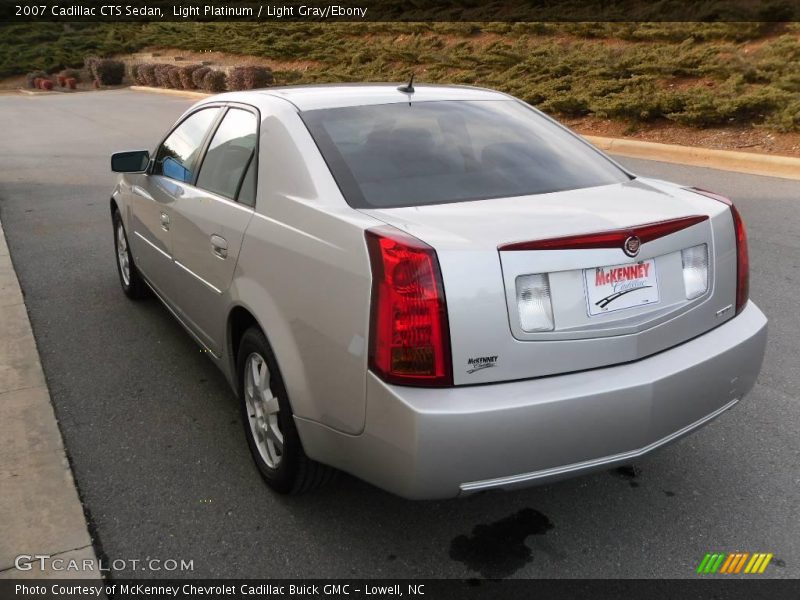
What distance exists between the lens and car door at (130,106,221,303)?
4.15 m

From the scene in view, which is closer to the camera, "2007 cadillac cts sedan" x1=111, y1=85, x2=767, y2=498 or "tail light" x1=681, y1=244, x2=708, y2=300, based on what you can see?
"2007 cadillac cts sedan" x1=111, y1=85, x2=767, y2=498

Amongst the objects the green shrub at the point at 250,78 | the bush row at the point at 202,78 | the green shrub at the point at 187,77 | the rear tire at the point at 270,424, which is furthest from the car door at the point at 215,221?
the green shrub at the point at 187,77

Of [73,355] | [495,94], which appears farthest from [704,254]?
[73,355]

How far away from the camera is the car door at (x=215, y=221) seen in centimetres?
337

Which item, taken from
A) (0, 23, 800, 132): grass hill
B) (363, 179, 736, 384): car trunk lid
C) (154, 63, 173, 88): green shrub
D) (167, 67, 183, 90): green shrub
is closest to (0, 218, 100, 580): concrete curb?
(363, 179, 736, 384): car trunk lid

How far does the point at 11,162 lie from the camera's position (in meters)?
13.7

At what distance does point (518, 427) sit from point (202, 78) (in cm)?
3174

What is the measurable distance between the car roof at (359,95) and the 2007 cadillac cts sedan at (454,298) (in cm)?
2

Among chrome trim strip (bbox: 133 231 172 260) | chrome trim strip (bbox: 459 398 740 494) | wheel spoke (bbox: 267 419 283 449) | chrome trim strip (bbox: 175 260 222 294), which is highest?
chrome trim strip (bbox: 175 260 222 294)

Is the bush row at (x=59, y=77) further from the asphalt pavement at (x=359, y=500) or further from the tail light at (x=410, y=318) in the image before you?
the tail light at (x=410, y=318)

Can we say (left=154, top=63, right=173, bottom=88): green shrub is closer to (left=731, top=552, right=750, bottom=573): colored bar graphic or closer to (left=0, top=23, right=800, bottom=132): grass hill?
(left=0, top=23, right=800, bottom=132): grass hill

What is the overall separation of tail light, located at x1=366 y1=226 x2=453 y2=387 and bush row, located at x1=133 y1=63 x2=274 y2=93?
25.8 metres

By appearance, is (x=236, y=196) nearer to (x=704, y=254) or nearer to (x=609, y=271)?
(x=609, y=271)

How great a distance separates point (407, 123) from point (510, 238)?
3.63ft
